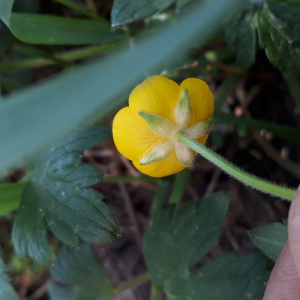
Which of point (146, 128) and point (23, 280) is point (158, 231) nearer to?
point (146, 128)

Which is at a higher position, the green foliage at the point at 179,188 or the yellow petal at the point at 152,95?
the yellow petal at the point at 152,95

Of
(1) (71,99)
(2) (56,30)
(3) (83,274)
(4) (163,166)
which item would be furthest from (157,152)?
(3) (83,274)

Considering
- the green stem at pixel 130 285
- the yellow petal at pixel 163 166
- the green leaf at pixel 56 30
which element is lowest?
the green stem at pixel 130 285

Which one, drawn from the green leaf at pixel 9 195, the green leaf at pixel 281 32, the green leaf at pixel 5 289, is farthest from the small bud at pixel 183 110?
the green leaf at pixel 5 289

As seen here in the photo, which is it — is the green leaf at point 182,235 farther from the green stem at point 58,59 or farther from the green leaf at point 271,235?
the green stem at point 58,59

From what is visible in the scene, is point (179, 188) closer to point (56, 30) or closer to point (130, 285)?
point (130, 285)

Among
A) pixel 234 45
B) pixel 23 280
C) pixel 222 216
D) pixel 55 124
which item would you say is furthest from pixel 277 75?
pixel 23 280
